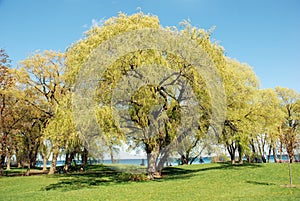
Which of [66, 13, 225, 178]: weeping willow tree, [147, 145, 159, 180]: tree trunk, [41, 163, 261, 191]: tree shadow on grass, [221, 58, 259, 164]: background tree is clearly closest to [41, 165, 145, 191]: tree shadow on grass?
[41, 163, 261, 191]: tree shadow on grass

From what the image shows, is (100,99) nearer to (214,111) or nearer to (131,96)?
(131,96)

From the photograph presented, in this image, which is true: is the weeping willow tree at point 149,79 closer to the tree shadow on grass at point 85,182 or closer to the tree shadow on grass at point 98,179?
the tree shadow on grass at point 98,179

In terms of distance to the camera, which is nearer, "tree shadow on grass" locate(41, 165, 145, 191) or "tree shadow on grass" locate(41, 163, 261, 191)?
"tree shadow on grass" locate(41, 165, 145, 191)

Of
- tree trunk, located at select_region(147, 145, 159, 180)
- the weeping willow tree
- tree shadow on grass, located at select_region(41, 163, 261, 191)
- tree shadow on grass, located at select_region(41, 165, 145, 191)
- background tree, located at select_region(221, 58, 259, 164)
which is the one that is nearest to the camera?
the weeping willow tree

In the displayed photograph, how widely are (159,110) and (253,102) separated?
9620mm

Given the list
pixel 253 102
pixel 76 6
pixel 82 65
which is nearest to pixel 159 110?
pixel 82 65

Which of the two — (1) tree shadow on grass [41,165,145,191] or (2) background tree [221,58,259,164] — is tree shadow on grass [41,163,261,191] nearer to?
(1) tree shadow on grass [41,165,145,191]

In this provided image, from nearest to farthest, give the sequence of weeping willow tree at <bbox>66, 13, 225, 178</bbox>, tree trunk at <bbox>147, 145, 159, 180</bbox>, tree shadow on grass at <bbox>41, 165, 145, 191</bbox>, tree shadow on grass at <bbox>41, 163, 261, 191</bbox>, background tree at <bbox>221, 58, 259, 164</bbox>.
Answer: weeping willow tree at <bbox>66, 13, 225, 178</bbox>, tree shadow on grass at <bbox>41, 165, 145, 191</bbox>, tree shadow on grass at <bbox>41, 163, 261, 191</bbox>, tree trunk at <bbox>147, 145, 159, 180</bbox>, background tree at <bbox>221, 58, 259, 164</bbox>

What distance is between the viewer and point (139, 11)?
16766 millimetres

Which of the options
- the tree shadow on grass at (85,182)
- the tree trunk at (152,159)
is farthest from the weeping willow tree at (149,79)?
the tree shadow on grass at (85,182)

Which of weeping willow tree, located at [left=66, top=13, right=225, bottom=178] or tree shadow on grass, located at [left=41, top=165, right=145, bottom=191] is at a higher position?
weeping willow tree, located at [left=66, top=13, right=225, bottom=178]

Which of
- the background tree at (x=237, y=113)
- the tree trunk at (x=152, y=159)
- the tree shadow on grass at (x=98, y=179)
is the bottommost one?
the tree shadow on grass at (x=98, y=179)

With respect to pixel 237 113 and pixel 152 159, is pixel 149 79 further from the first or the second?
pixel 237 113

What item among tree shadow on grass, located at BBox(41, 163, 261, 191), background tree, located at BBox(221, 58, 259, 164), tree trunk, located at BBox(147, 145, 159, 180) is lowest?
tree shadow on grass, located at BBox(41, 163, 261, 191)
